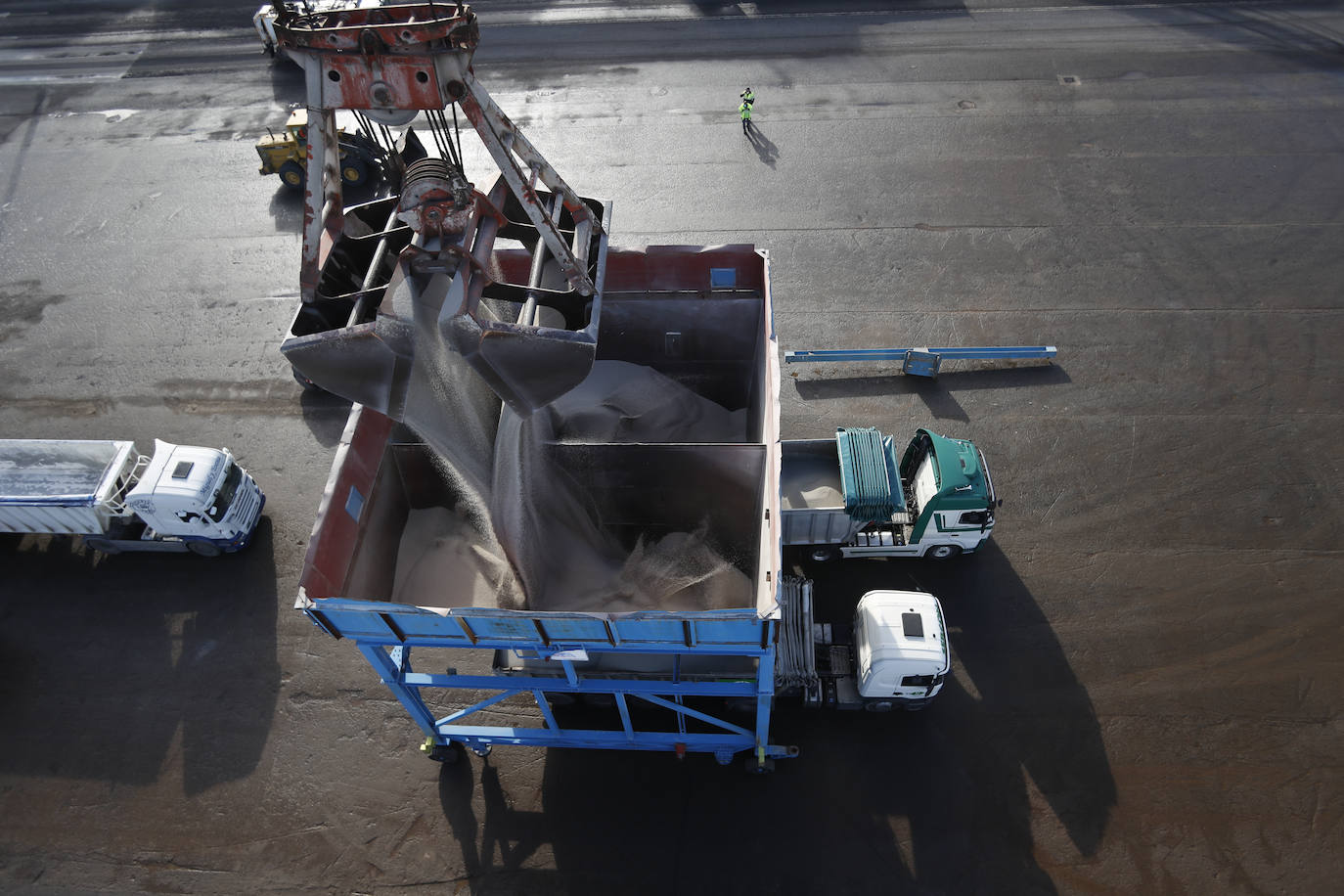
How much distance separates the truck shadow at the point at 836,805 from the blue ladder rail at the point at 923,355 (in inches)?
224

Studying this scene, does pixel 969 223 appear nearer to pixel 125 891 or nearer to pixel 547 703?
pixel 547 703

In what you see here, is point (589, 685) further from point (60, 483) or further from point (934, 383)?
point (60, 483)

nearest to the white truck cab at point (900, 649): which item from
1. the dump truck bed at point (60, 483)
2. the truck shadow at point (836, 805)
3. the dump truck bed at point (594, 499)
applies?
the truck shadow at point (836, 805)

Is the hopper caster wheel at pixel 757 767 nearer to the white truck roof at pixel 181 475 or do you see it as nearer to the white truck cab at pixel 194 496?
the white truck cab at pixel 194 496

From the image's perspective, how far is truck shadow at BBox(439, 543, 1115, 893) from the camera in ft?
28.8

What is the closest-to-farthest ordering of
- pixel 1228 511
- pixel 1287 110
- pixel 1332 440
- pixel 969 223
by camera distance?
pixel 1228 511
pixel 1332 440
pixel 969 223
pixel 1287 110

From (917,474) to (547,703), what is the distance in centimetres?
620

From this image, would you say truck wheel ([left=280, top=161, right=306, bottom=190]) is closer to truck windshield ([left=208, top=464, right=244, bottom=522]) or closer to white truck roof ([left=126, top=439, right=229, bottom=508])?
white truck roof ([left=126, top=439, right=229, bottom=508])

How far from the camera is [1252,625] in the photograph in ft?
35.0

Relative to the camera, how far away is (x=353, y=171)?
62.2ft

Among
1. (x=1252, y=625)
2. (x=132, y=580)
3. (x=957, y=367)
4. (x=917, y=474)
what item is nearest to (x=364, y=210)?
(x=132, y=580)

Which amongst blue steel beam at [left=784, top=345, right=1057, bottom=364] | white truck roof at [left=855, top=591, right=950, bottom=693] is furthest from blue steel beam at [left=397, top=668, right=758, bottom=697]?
blue steel beam at [left=784, top=345, right=1057, bottom=364]

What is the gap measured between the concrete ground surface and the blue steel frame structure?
3.57ft

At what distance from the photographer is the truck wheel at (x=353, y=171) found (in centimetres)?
1881
